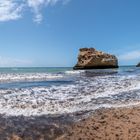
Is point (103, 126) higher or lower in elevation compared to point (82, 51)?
lower

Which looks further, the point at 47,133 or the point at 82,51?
the point at 82,51

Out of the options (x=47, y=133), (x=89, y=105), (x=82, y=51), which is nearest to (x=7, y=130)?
(x=47, y=133)

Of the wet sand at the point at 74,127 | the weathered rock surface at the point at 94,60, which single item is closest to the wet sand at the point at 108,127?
the wet sand at the point at 74,127

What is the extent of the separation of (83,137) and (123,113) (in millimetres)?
2732

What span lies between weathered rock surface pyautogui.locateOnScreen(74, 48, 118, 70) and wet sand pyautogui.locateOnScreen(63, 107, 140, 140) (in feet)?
243

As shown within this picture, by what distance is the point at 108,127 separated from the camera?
8320 mm

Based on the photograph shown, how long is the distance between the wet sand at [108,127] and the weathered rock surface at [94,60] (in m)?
74.0

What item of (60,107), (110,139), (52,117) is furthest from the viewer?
(60,107)

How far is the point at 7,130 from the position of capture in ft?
26.8

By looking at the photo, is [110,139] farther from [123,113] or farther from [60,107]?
[60,107]

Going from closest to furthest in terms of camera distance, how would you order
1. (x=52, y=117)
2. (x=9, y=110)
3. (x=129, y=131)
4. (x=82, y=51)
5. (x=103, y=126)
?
1. (x=129, y=131)
2. (x=103, y=126)
3. (x=52, y=117)
4. (x=9, y=110)
5. (x=82, y=51)

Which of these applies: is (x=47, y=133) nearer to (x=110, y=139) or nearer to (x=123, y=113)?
(x=110, y=139)

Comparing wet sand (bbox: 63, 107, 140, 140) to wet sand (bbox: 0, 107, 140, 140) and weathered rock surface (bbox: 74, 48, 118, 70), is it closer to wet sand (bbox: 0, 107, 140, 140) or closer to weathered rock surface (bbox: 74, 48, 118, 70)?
wet sand (bbox: 0, 107, 140, 140)

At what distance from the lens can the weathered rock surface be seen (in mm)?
84188
